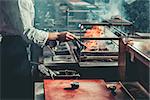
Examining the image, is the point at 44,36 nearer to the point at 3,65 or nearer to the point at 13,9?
the point at 13,9

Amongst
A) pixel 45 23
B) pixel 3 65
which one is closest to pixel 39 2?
pixel 45 23

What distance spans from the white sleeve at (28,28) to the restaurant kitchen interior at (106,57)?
0.93 feet

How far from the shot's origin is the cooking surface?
2014 millimetres

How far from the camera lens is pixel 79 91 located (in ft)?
7.06

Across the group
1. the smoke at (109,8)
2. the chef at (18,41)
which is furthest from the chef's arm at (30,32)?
the smoke at (109,8)

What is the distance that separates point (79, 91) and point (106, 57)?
1.25 m

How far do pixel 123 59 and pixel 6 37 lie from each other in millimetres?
1050

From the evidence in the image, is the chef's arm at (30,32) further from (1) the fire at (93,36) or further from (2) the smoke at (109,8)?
(2) the smoke at (109,8)

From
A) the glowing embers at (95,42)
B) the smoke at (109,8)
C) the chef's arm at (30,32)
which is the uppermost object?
the smoke at (109,8)

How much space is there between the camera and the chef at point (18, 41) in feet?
7.66

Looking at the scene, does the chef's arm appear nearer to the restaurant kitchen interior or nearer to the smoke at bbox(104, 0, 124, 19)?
the restaurant kitchen interior

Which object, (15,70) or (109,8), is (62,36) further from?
(109,8)

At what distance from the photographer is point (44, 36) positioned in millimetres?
2373

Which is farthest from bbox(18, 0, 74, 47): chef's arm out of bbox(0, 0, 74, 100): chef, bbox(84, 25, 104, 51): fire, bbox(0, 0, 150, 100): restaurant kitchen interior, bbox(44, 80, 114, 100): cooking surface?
bbox(84, 25, 104, 51): fire
